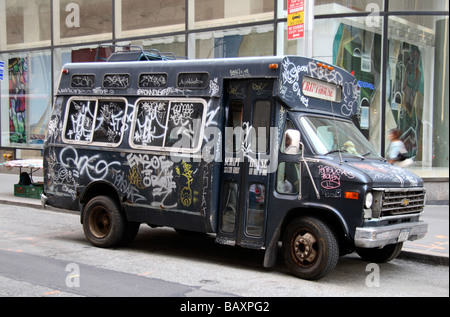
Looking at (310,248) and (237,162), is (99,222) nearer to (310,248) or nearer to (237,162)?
(237,162)

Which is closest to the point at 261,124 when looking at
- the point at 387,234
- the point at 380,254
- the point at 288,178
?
the point at 288,178

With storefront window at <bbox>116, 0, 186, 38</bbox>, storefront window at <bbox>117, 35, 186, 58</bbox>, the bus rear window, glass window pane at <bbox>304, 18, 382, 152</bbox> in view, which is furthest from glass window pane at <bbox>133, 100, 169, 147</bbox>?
storefront window at <bbox>116, 0, 186, 38</bbox>

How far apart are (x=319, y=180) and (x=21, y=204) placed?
9759 mm

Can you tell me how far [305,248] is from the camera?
259 inches

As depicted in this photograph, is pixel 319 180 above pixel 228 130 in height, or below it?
below

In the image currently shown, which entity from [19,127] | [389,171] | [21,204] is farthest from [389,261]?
[19,127]

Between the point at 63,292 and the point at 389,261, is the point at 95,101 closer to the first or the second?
the point at 63,292

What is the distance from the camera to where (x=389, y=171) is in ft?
22.0

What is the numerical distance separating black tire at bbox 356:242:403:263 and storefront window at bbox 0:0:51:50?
17.3 m

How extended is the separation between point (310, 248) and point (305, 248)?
0.08 m

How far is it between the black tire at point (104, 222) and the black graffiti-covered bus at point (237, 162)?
0.8 inches

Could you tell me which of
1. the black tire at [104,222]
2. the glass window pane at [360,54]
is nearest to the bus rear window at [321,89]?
the black tire at [104,222]

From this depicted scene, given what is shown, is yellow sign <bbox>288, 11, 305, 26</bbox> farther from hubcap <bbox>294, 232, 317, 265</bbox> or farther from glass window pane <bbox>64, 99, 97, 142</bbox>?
hubcap <bbox>294, 232, 317, 265</bbox>

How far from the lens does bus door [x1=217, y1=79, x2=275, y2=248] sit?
702 centimetres
